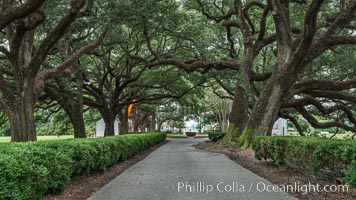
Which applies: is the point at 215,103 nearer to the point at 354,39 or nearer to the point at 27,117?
the point at 354,39

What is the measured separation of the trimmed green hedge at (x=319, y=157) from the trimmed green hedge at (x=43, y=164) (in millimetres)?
4765

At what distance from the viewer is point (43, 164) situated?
5578mm

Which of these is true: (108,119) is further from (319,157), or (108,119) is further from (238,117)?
(319,157)

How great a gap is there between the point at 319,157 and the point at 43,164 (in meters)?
5.00

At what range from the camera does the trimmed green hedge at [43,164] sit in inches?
172

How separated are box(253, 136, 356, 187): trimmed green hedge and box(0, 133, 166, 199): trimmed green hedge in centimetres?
476

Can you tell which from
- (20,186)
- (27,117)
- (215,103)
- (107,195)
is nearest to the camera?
(20,186)

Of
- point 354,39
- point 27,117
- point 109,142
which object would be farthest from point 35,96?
point 354,39

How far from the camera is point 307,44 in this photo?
11.6 metres

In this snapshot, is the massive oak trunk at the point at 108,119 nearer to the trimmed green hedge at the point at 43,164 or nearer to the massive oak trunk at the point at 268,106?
the massive oak trunk at the point at 268,106

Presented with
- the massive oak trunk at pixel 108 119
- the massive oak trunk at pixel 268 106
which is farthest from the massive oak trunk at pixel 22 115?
the massive oak trunk at pixel 108 119

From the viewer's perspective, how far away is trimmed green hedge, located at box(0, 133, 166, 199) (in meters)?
4.37

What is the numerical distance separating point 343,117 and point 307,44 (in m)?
11.1

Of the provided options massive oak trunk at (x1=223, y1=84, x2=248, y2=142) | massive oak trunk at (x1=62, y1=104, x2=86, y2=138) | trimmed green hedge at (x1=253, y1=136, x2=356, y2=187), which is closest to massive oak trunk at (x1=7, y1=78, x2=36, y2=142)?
massive oak trunk at (x1=62, y1=104, x2=86, y2=138)
